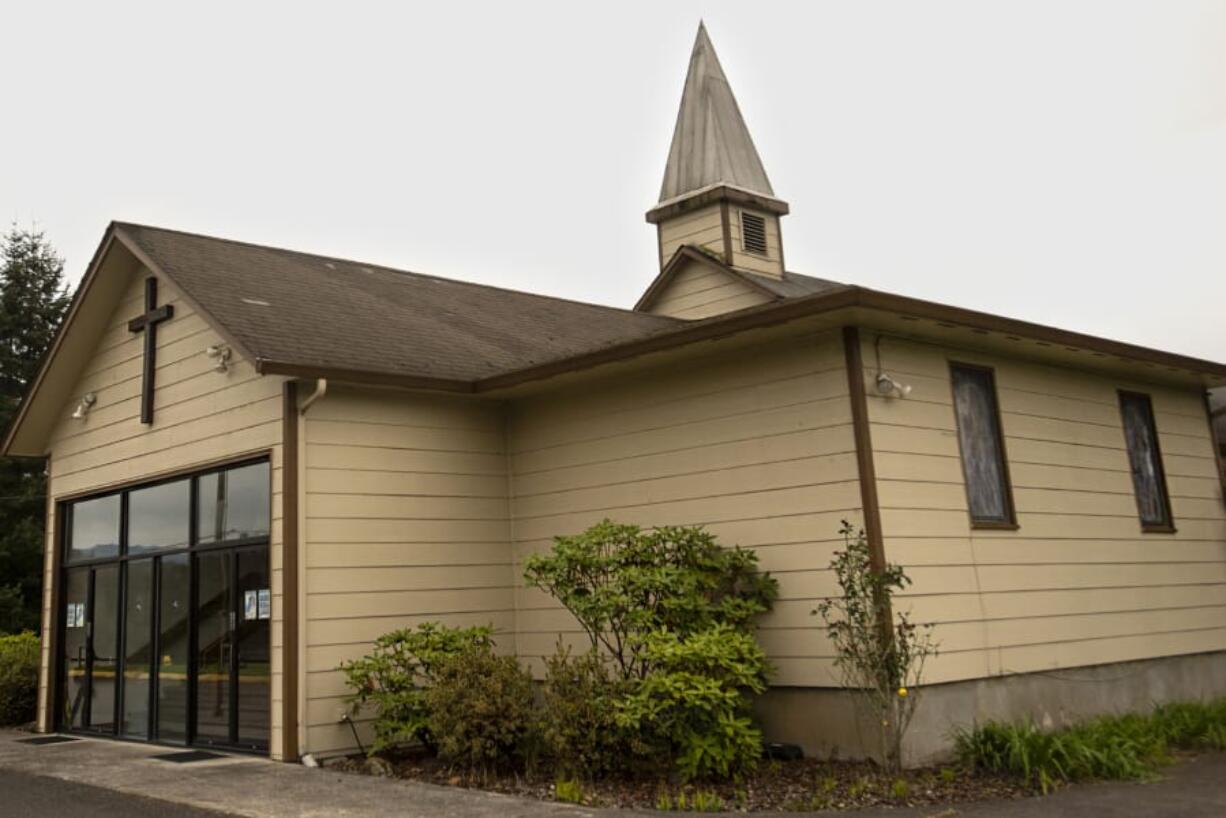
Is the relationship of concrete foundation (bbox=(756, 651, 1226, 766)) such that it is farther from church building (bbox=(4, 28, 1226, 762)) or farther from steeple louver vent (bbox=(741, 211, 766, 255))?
steeple louver vent (bbox=(741, 211, 766, 255))

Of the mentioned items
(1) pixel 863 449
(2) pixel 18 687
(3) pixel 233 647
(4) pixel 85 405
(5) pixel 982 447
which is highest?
(4) pixel 85 405

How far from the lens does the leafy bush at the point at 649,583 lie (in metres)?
8.46

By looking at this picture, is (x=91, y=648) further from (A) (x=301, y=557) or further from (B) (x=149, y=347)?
(A) (x=301, y=557)

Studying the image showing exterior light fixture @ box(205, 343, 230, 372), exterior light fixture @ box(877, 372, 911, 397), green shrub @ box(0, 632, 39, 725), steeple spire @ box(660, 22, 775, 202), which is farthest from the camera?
steeple spire @ box(660, 22, 775, 202)

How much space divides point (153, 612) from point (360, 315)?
12.1 ft

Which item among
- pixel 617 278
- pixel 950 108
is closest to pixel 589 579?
pixel 950 108

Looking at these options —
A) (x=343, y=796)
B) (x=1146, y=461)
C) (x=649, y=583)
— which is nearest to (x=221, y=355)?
(x=343, y=796)

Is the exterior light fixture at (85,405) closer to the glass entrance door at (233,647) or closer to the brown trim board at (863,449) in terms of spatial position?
the glass entrance door at (233,647)

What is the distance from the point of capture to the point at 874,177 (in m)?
25.2

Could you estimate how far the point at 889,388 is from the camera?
28.3 ft

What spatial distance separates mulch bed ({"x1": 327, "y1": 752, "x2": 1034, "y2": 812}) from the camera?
7.20m

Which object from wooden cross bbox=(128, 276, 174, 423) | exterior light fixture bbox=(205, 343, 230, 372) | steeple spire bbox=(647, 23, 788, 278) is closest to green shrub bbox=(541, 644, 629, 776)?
exterior light fixture bbox=(205, 343, 230, 372)

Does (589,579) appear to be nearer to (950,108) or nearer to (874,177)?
(950,108)

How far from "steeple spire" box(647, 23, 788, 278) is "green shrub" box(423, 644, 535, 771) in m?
10.5
